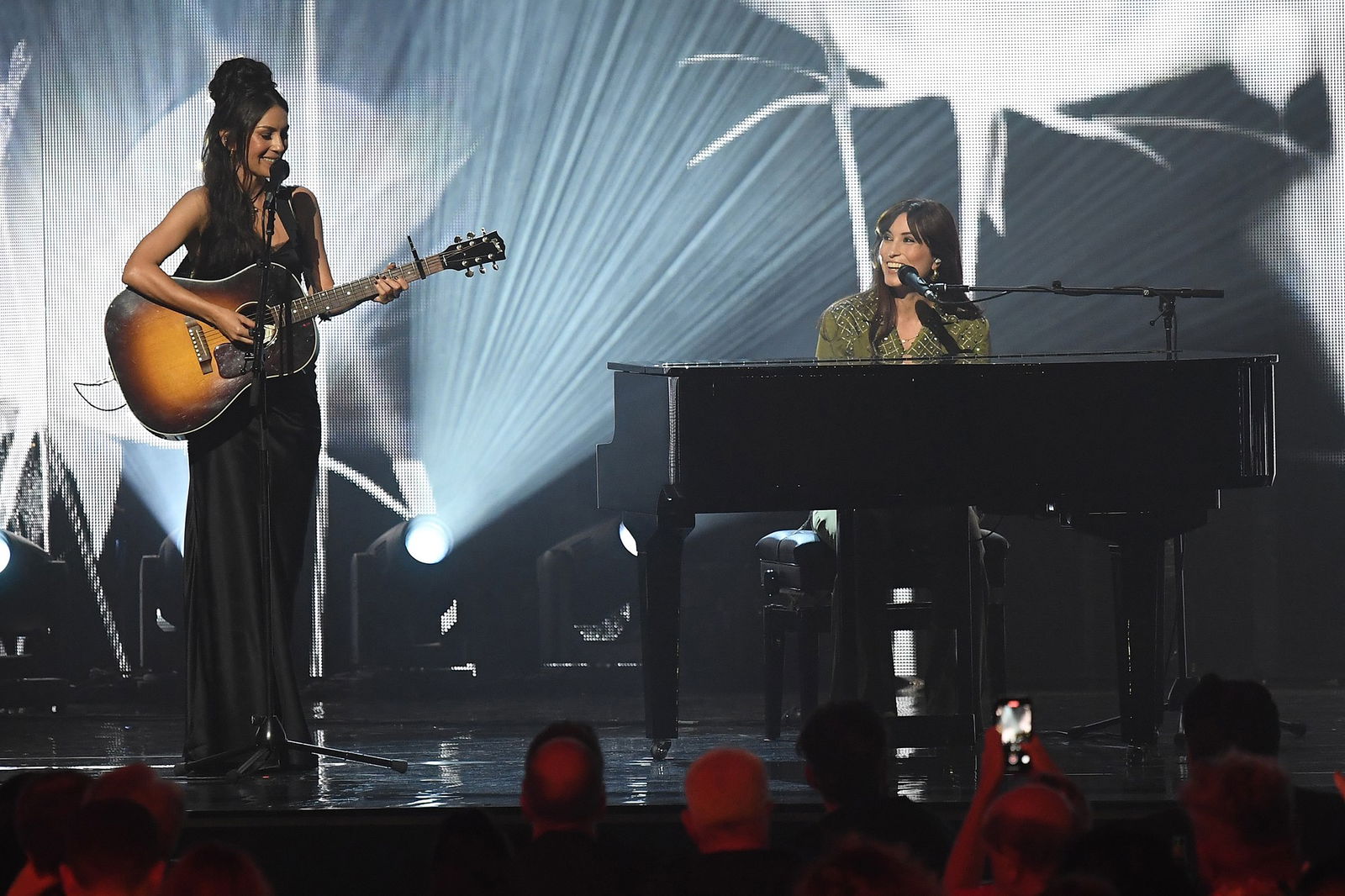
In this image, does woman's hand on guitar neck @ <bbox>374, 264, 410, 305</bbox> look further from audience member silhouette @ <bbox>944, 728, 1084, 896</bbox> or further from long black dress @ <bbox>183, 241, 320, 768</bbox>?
audience member silhouette @ <bbox>944, 728, 1084, 896</bbox>

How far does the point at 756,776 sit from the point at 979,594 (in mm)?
2664

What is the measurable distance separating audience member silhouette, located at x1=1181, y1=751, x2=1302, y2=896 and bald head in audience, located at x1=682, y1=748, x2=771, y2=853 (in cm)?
57

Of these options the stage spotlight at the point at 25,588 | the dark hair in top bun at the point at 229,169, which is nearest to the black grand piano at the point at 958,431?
the dark hair in top bun at the point at 229,169

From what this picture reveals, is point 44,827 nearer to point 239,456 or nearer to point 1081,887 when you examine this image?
point 1081,887

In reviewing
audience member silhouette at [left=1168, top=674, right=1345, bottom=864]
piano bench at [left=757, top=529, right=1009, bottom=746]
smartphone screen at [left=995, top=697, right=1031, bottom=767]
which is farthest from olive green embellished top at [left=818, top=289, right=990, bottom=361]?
smartphone screen at [left=995, top=697, right=1031, bottom=767]

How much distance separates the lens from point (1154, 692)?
483 cm

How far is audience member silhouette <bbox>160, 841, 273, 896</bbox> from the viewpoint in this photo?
1913 mm

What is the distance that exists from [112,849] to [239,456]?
2.42m

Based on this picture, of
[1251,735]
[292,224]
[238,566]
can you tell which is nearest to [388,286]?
[292,224]

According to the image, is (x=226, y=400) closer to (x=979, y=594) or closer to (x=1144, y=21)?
(x=979, y=594)

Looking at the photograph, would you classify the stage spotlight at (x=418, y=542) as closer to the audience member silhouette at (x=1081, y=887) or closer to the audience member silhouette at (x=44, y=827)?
the audience member silhouette at (x=44, y=827)

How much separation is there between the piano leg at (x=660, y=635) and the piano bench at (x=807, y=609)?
0.44 metres

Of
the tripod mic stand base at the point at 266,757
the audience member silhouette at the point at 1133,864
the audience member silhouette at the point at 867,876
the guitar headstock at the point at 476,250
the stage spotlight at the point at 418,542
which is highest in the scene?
the guitar headstock at the point at 476,250

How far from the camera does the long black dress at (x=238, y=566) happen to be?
4570 millimetres
